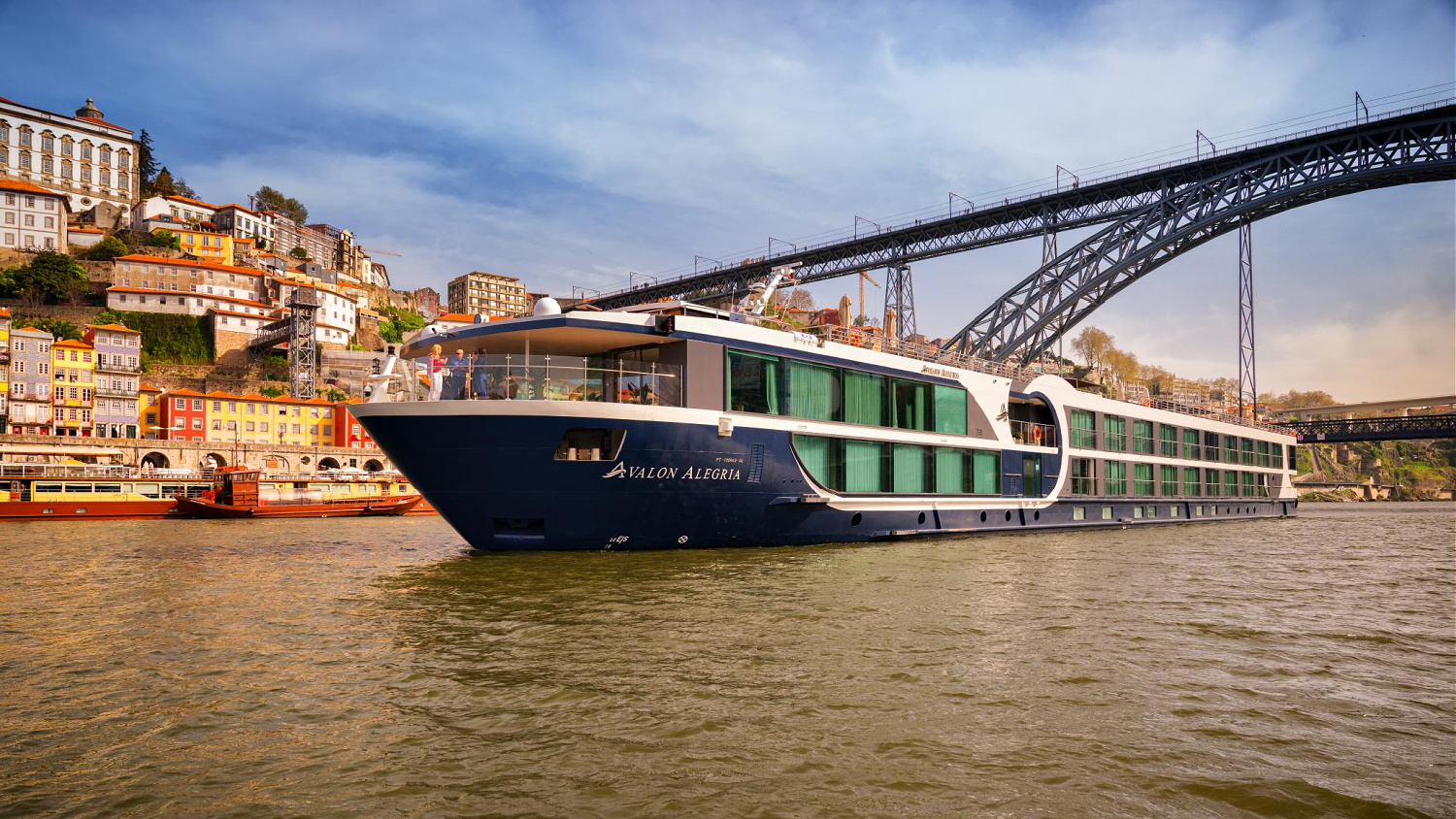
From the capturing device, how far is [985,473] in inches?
1025

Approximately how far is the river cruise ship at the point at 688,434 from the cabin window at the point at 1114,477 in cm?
612

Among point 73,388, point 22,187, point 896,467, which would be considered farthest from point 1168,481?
point 22,187

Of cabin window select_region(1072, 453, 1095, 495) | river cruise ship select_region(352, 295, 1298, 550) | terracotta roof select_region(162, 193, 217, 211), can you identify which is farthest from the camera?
terracotta roof select_region(162, 193, 217, 211)

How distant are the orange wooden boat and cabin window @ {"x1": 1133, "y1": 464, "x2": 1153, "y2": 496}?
41579mm

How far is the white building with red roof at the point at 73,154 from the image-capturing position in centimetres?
10206

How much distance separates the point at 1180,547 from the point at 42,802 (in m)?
24.5

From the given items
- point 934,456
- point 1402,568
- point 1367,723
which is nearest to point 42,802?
point 1367,723

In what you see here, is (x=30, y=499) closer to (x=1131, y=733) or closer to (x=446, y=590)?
(x=446, y=590)

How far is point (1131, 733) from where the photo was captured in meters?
6.42

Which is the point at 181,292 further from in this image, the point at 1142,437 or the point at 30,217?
the point at 1142,437

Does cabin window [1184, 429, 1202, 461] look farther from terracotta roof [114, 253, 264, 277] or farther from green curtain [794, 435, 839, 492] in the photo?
terracotta roof [114, 253, 264, 277]

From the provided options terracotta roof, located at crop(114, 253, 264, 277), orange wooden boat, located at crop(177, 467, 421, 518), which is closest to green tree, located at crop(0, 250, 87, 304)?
terracotta roof, located at crop(114, 253, 264, 277)

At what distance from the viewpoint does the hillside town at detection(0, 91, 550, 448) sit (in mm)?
72562

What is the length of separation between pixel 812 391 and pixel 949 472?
20.7 feet
